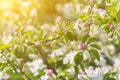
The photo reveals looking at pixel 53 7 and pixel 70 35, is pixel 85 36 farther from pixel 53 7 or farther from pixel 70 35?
pixel 53 7

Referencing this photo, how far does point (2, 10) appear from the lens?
4320 millimetres

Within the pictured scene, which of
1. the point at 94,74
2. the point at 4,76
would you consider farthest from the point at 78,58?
the point at 4,76

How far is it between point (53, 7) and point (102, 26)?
765 centimetres

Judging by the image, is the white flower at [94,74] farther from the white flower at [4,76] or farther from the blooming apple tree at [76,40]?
the white flower at [4,76]

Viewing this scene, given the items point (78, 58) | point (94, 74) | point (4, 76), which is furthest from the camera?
point (4, 76)

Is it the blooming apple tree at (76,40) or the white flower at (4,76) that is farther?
the white flower at (4,76)

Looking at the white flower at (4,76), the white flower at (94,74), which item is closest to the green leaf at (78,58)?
the white flower at (94,74)

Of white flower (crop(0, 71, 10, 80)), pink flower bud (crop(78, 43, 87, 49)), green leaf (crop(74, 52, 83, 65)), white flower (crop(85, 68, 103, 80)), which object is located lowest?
A: white flower (crop(85, 68, 103, 80))

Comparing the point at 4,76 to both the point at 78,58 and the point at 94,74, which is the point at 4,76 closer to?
the point at 78,58

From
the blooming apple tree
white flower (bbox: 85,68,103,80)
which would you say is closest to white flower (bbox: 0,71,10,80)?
the blooming apple tree

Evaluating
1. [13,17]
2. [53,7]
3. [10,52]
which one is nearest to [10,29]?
[13,17]

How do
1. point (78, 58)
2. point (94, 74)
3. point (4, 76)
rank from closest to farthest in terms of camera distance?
point (94, 74), point (78, 58), point (4, 76)

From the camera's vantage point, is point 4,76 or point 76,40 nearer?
point 76,40

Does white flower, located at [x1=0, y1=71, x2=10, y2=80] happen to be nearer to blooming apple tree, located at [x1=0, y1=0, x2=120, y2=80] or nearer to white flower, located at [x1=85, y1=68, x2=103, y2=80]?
blooming apple tree, located at [x1=0, y1=0, x2=120, y2=80]
